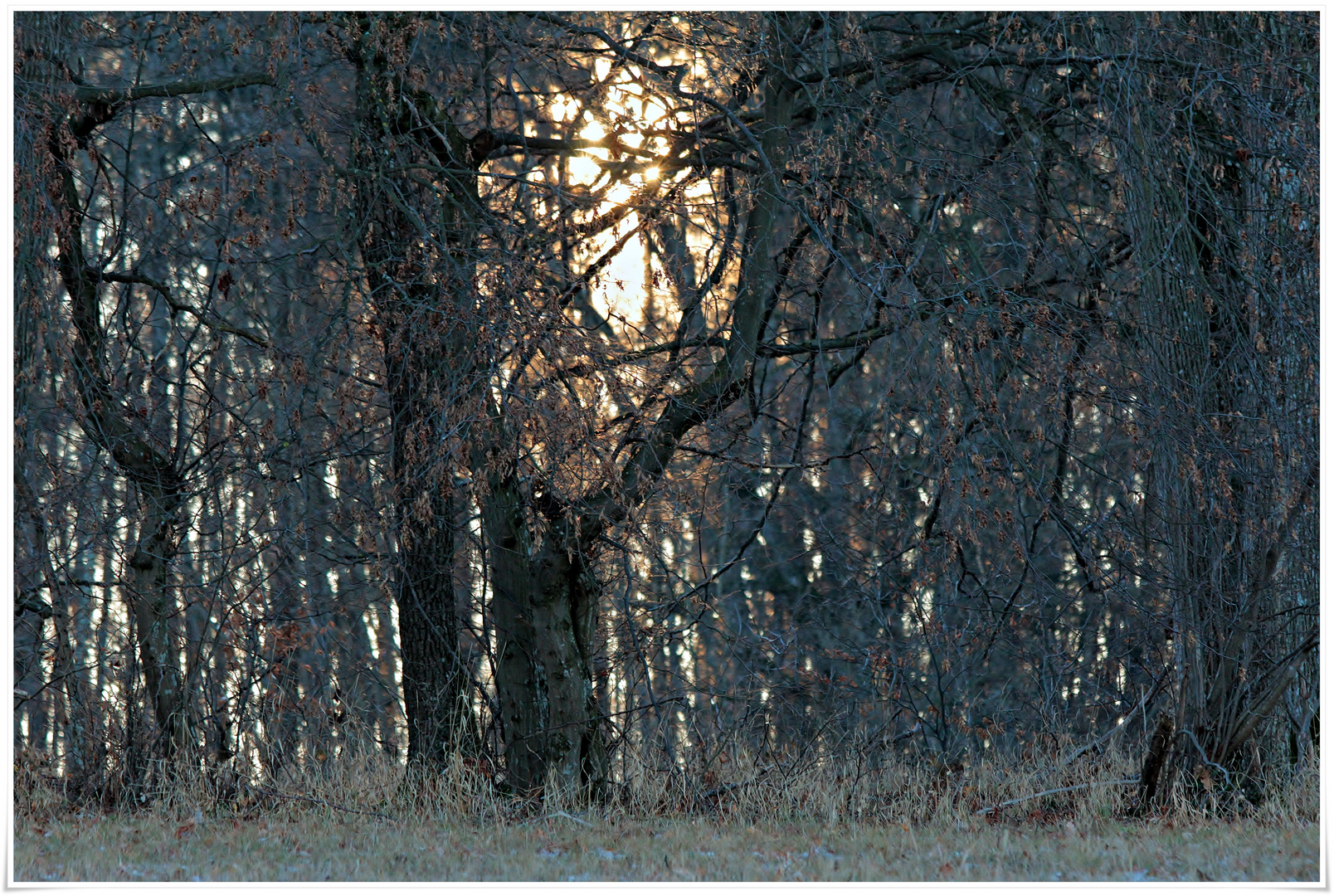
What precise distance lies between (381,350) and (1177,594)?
4629 mm

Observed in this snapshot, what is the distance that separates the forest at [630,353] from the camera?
278 inches

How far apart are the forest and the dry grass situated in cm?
23

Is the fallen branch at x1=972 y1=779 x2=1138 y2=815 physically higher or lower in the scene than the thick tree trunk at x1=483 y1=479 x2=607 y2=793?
lower

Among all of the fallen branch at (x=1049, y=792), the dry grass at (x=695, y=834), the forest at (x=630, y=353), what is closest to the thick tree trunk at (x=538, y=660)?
the forest at (x=630, y=353)

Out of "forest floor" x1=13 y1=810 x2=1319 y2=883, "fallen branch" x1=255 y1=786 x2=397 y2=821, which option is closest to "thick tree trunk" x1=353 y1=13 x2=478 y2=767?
"fallen branch" x1=255 y1=786 x2=397 y2=821

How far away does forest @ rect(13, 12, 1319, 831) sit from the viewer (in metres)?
7.05

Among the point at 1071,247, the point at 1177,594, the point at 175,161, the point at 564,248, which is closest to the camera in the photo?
the point at 1177,594

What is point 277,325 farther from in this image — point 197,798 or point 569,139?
point 197,798

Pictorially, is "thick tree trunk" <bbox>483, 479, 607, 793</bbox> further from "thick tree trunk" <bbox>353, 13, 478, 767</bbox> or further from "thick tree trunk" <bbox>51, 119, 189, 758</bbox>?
"thick tree trunk" <bbox>51, 119, 189, 758</bbox>

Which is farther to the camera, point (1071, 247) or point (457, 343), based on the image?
point (1071, 247)

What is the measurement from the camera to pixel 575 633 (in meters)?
8.06

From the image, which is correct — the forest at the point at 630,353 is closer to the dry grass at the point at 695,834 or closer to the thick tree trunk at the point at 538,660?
the thick tree trunk at the point at 538,660
